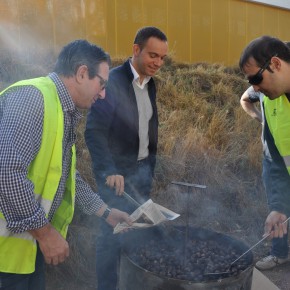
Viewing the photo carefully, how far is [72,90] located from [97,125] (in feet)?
3.99

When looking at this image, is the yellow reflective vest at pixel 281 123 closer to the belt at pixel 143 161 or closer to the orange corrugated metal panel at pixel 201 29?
the belt at pixel 143 161

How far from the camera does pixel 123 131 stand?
11.3 feet

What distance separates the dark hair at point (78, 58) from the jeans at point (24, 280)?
Result: 1.16 m

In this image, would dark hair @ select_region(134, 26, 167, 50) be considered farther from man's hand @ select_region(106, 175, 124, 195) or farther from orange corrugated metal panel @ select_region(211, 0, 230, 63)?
orange corrugated metal panel @ select_region(211, 0, 230, 63)

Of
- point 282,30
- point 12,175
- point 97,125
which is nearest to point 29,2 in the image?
point 97,125

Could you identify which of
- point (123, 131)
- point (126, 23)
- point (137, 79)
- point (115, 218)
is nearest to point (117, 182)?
point (115, 218)

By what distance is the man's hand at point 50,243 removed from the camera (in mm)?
1927

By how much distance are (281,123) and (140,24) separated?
27.5 feet

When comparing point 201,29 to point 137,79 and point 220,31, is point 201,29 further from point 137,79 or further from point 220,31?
point 137,79

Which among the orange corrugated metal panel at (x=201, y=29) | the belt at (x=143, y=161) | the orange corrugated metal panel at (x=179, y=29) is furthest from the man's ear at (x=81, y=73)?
the orange corrugated metal panel at (x=201, y=29)

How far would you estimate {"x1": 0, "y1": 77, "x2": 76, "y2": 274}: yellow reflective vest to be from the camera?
1920mm

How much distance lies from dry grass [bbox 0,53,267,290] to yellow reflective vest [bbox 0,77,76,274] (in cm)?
197

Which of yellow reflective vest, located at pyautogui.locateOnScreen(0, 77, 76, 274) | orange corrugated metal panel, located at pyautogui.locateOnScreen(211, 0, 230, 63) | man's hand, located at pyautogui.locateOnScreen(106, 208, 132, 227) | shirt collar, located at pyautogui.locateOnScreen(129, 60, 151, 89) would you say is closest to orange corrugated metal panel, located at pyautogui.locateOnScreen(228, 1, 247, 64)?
orange corrugated metal panel, located at pyautogui.locateOnScreen(211, 0, 230, 63)

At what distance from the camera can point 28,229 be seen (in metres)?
1.88
